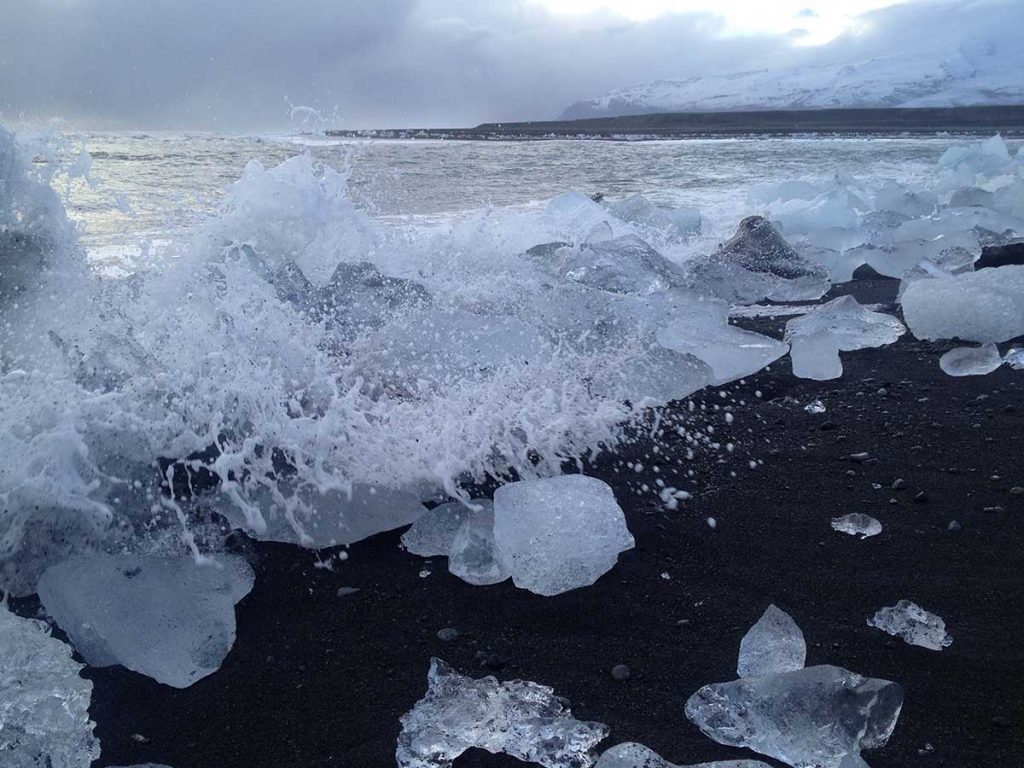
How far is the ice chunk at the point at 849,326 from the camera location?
354 centimetres

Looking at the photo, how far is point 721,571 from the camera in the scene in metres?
1.84

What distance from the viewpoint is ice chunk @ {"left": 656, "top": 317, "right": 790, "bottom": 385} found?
3117mm

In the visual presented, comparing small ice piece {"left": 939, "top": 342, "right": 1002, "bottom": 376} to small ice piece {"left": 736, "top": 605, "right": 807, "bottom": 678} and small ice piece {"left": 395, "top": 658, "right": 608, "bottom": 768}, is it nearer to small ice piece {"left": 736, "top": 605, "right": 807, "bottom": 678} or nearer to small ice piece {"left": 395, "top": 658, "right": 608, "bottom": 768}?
small ice piece {"left": 736, "top": 605, "right": 807, "bottom": 678}

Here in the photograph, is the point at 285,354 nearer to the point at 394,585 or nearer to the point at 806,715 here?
the point at 394,585

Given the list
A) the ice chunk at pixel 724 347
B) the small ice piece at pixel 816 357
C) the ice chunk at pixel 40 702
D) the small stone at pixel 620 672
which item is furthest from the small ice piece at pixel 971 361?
the ice chunk at pixel 40 702

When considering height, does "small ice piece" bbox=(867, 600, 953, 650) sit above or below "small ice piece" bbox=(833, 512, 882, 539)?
below

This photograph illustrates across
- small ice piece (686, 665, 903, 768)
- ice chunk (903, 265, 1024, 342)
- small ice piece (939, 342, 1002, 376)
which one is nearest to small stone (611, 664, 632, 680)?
small ice piece (686, 665, 903, 768)

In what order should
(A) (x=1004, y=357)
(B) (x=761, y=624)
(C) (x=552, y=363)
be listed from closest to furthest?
(B) (x=761, y=624), (C) (x=552, y=363), (A) (x=1004, y=357)

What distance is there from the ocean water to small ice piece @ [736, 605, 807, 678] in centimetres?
73

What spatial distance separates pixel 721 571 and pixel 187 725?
1225 millimetres

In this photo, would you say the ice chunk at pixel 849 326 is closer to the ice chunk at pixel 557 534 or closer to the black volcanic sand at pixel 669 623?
the black volcanic sand at pixel 669 623

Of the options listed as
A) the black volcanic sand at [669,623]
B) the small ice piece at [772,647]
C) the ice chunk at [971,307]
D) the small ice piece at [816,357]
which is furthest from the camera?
the ice chunk at [971,307]

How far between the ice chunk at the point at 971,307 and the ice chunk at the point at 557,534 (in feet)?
8.03

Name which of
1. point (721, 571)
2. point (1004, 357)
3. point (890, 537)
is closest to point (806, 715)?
point (721, 571)
